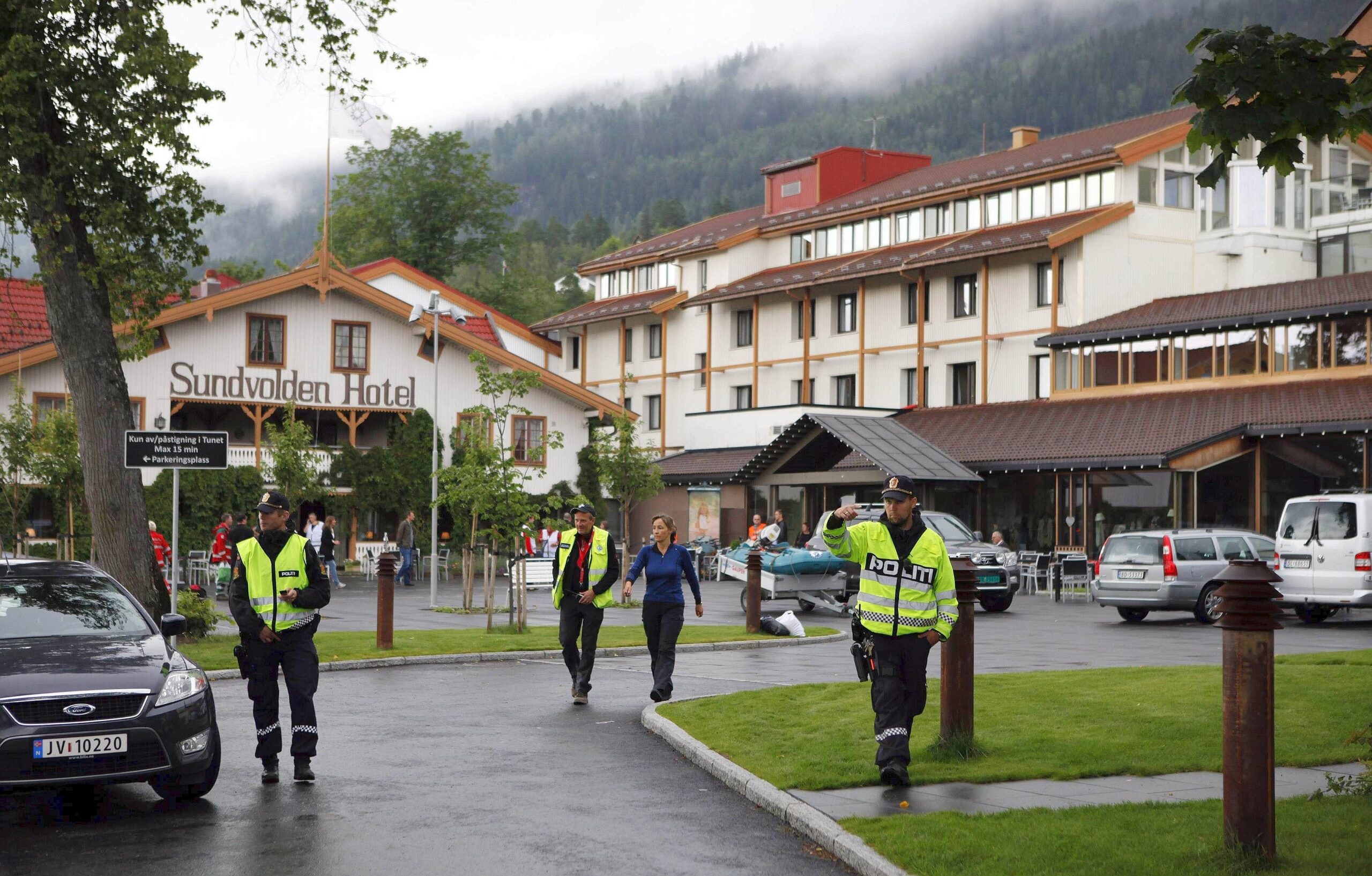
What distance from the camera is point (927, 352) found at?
167 ft

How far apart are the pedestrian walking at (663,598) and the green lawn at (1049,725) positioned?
2.19 feet

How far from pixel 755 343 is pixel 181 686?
48.7 meters

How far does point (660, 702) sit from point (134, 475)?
353 inches

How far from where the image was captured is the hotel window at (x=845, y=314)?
53.9 meters

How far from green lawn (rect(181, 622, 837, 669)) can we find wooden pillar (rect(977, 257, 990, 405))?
1003 inches

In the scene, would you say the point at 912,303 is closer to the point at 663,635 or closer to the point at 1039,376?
the point at 1039,376

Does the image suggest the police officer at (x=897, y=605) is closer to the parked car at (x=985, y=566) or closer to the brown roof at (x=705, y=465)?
the parked car at (x=985, y=566)

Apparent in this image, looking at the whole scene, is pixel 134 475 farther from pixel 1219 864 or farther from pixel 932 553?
pixel 1219 864

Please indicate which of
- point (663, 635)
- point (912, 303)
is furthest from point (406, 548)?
point (663, 635)

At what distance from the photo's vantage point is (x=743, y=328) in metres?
59.0

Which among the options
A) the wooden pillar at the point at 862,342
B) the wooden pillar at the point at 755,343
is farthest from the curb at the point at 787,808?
the wooden pillar at the point at 755,343

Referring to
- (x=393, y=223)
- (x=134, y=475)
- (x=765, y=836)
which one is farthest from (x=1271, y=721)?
(x=393, y=223)

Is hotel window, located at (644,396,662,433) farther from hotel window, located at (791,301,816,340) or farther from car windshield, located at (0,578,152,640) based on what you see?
car windshield, located at (0,578,152,640)

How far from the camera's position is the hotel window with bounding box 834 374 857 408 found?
5409 centimetres
